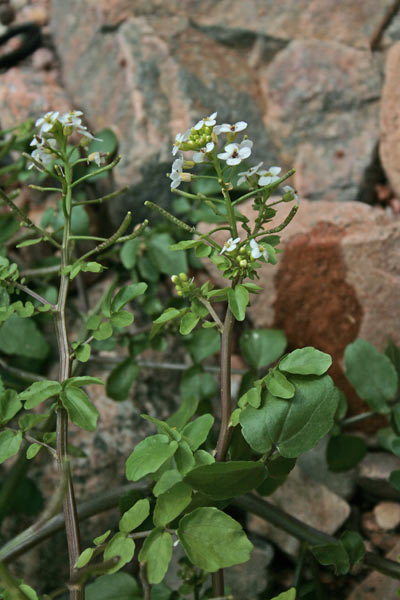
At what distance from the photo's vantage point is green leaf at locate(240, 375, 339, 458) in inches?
36.3

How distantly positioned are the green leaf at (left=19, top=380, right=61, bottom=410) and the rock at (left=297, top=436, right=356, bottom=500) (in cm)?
79

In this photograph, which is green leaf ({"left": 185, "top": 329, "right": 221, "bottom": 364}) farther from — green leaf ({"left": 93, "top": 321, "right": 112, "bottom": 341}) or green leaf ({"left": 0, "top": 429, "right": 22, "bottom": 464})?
green leaf ({"left": 0, "top": 429, "right": 22, "bottom": 464})

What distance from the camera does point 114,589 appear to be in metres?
1.07

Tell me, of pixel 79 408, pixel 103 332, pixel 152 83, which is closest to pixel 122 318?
pixel 103 332

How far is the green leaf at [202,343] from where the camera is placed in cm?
138

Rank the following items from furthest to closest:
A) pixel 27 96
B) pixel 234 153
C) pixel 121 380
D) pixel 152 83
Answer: pixel 27 96, pixel 152 83, pixel 121 380, pixel 234 153

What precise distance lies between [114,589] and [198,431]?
367 millimetres

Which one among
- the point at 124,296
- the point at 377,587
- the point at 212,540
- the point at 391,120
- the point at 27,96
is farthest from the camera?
the point at 27,96

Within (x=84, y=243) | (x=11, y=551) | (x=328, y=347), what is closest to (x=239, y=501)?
(x=11, y=551)

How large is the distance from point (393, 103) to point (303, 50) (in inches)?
16.3

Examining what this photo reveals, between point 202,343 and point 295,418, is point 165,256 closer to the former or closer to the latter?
point 202,343

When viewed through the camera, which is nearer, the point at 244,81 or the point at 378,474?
the point at 378,474

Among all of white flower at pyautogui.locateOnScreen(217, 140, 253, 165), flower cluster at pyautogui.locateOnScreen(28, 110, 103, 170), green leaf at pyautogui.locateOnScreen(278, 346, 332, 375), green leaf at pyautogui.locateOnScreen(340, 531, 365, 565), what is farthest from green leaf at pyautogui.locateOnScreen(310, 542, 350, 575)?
flower cluster at pyautogui.locateOnScreen(28, 110, 103, 170)

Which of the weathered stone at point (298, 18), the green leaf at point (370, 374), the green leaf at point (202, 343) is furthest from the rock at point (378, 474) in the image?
the weathered stone at point (298, 18)
